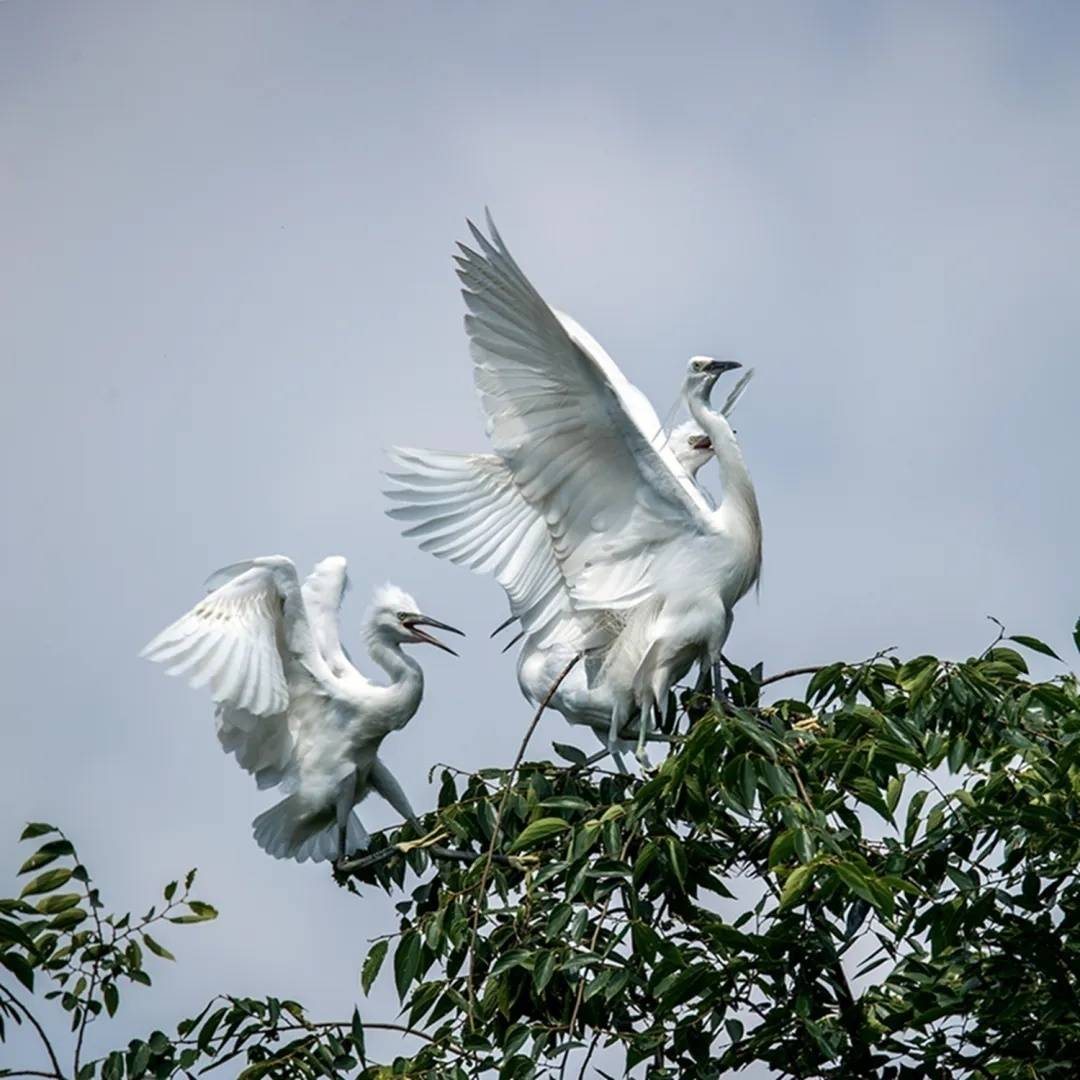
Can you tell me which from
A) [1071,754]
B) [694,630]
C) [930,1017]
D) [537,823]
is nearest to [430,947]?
[537,823]

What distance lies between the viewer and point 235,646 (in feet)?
22.2

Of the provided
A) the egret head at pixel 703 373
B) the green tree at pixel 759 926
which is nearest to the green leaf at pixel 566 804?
the green tree at pixel 759 926

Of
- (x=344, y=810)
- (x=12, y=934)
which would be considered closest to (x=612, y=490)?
(x=344, y=810)

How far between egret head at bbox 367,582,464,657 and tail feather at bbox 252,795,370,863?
25.1 inches

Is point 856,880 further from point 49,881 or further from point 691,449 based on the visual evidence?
point 691,449

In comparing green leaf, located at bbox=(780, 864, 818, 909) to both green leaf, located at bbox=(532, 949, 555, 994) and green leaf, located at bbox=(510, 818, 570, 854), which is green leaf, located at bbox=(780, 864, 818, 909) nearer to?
green leaf, located at bbox=(532, 949, 555, 994)

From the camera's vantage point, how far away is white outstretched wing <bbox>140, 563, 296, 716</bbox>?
6.70 m

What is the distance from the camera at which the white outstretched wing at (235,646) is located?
22.0ft

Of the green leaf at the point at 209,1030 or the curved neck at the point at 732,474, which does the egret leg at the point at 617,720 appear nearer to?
the curved neck at the point at 732,474

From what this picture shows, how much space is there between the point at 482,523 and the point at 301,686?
987 millimetres

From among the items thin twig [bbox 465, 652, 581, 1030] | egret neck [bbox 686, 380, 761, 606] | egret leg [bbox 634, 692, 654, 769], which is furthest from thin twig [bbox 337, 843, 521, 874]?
egret neck [bbox 686, 380, 761, 606]

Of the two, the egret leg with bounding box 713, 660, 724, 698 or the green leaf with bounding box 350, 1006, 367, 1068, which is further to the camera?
the egret leg with bounding box 713, 660, 724, 698

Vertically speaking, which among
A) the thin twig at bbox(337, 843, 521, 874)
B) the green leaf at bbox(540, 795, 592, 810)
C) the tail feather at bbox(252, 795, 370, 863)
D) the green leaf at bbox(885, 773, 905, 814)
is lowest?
the green leaf at bbox(885, 773, 905, 814)

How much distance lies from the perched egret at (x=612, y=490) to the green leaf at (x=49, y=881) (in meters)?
2.34
